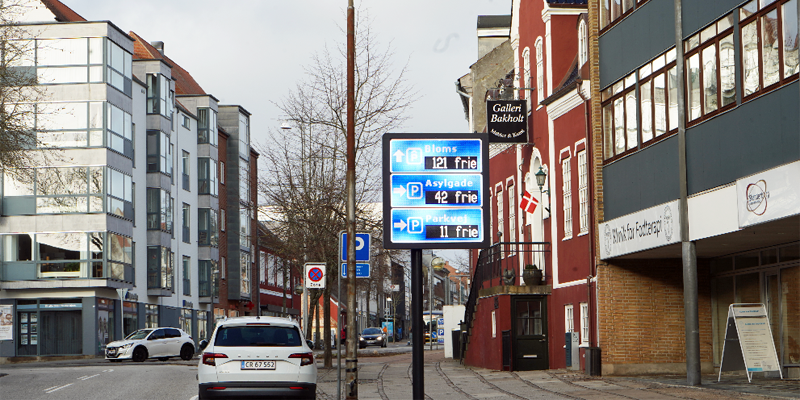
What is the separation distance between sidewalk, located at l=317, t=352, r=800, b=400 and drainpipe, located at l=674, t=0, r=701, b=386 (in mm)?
563

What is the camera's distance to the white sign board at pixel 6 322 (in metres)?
45.3

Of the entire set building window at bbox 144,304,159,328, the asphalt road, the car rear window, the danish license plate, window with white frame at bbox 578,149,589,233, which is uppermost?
window with white frame at bbox 578,149,589,233

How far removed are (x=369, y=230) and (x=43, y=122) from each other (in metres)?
22.3

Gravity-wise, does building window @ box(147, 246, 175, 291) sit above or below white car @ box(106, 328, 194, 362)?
above

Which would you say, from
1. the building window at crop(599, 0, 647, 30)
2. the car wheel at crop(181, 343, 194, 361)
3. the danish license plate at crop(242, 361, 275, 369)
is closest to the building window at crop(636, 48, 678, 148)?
the building window at crop(599, 0, 647, 30)

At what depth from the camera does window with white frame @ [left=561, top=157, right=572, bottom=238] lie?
1036 inches

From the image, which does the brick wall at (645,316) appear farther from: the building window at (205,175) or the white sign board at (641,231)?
the building window at (205,175)

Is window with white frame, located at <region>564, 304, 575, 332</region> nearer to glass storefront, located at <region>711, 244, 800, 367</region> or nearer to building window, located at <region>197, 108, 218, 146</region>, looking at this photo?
glass storefront, located at <region>711, 244, 800, 367</region>

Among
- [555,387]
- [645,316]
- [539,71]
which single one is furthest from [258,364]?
[539,71]

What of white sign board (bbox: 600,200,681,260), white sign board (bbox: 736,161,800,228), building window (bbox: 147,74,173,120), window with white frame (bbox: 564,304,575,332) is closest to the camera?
white sign board (bbox: 736,161,800,228)

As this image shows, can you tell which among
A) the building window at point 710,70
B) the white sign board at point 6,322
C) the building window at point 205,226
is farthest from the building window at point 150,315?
the building window at point 710,70

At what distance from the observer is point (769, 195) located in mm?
15391

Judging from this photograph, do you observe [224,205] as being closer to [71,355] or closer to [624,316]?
[71,355]

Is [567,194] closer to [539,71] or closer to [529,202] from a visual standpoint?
[529,202]
